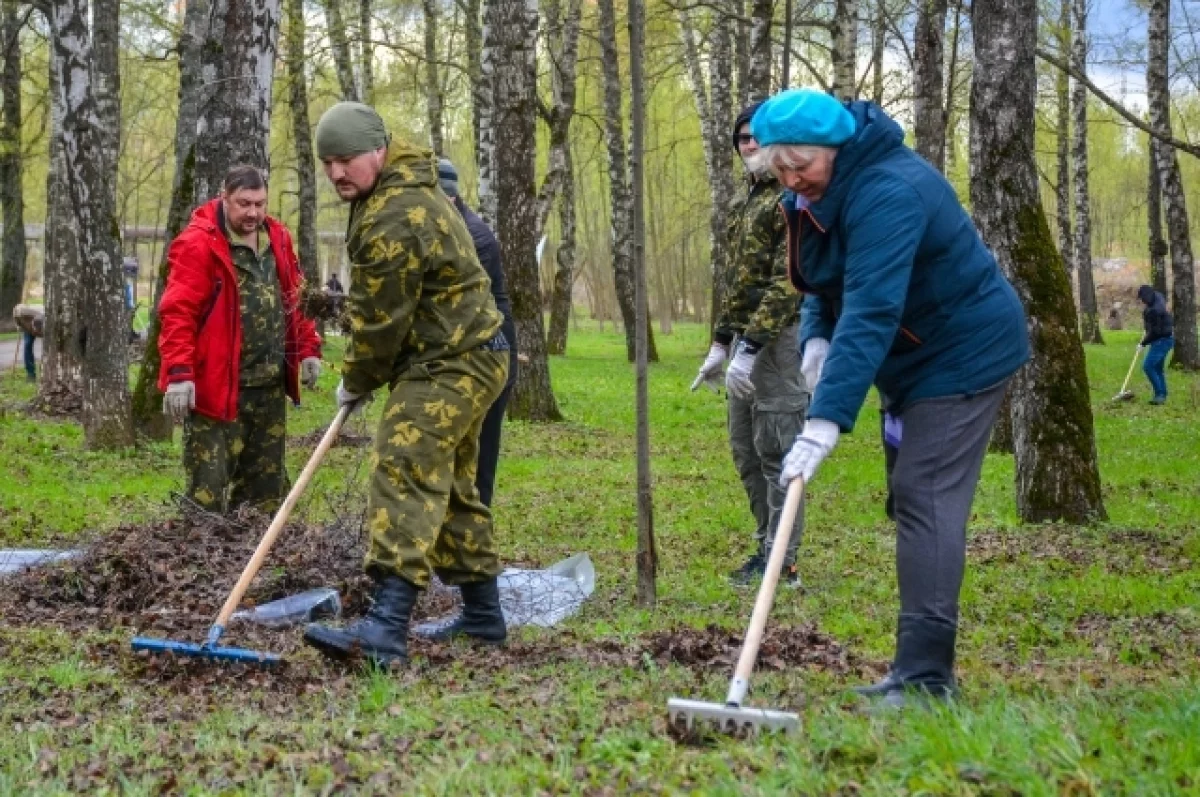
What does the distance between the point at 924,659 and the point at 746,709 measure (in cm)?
81

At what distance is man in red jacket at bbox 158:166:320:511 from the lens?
24.6ft

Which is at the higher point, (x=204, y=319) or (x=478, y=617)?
(x=204, y=319)

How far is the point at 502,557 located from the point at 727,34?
65.2 ft

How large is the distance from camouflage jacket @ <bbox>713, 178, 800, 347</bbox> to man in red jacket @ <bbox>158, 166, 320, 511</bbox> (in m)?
2.37

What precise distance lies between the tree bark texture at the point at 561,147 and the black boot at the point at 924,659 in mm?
13373

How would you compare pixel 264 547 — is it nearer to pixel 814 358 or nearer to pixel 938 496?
pixel 814 358

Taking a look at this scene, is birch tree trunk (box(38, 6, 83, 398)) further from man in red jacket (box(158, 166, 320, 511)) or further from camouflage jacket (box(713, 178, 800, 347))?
camouflage jacket (box(713, 178, 800, 347))

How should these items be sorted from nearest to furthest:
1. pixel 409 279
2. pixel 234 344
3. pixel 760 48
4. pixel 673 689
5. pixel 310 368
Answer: pixel 673 689 → pixel 409 279 → pixel 234 344 → pixel 310 368 → pixel 760 48

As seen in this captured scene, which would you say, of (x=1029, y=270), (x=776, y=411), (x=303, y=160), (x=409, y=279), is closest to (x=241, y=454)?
(x=409, y=279)

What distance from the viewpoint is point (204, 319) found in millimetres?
7605

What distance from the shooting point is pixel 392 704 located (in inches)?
198

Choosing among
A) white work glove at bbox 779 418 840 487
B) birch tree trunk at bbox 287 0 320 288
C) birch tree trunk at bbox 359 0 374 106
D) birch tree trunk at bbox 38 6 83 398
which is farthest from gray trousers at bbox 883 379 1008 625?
birch tree trunk at bbox 359 0 374 106

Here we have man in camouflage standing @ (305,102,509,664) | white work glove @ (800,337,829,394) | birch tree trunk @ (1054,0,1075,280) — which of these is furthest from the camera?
birch tree trunk @ (1054,0,1075,280)

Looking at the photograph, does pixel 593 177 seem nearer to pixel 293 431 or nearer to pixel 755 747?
pixel 293 431
